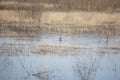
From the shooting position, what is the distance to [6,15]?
211 centimetres

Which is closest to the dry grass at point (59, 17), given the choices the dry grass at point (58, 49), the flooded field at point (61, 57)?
the flooded field at point (61, 57)

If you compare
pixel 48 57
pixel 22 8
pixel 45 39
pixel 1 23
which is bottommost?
pixel 48 57

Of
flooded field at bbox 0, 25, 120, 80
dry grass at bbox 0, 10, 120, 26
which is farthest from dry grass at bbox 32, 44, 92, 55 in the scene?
dry grass at bbox 0, 10, 120, 26

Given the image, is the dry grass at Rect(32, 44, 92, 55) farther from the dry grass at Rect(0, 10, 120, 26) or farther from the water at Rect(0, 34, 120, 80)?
the dry grass at Rect(0, 10, 120, 26)

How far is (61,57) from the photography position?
213 cm

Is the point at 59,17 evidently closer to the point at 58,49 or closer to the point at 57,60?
the point at 58,49

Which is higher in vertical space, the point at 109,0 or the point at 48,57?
the point at 109,0

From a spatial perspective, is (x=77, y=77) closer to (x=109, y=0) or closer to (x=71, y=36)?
(x=71, y=36)

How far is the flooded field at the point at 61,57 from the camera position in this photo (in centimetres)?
211

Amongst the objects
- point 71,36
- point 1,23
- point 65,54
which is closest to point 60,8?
point 71,36

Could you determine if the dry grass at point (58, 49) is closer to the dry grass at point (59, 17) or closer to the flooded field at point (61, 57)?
the flooded field at point (61, 57)

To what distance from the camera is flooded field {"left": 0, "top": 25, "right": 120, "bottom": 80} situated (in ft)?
6.91

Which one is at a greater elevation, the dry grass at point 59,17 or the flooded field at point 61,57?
the dry grass at point 59,17

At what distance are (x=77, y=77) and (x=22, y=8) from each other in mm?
829
